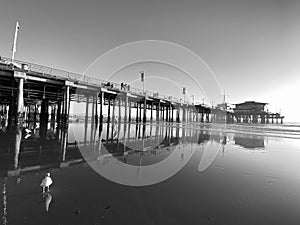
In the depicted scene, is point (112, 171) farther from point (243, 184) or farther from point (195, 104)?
point (195, 104)

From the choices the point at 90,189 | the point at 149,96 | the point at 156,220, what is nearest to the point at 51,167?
the point at 90,189

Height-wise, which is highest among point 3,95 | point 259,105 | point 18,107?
point 259,105

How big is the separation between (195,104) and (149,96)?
35.2 meters

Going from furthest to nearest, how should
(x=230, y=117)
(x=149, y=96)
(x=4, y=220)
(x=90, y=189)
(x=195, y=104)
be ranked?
(x=230, y=117) < (x=195, y=104) < (x=149, y=96) < (x=90, y=189) < (x=4, y=220)

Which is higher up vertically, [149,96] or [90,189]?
[149,96]

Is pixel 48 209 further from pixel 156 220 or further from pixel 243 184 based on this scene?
pixel 243 184

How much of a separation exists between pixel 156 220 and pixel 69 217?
1.57 meters

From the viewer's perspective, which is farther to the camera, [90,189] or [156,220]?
[90,189]

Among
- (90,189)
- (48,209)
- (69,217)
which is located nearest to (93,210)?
(69,217)

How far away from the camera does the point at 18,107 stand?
2003 centimetres

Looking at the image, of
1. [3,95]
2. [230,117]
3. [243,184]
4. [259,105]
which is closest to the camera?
[243,184]

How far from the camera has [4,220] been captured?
295cm

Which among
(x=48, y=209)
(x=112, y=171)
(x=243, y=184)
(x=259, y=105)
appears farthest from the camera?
(x=259, y=105)

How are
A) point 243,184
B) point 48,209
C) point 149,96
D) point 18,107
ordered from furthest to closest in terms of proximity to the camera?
point 149,96 < point 18,107 < point 243,184 < point 48,209
